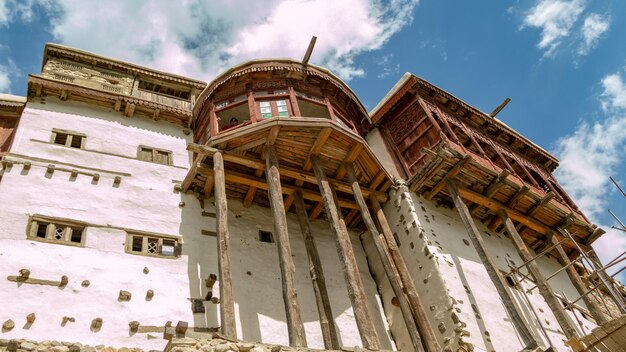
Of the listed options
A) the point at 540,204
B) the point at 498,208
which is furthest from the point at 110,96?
the point at 540,204

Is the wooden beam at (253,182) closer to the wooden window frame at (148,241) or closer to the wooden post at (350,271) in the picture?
the wooden post at (350,271)

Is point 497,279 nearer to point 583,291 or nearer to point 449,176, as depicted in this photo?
point 449,176

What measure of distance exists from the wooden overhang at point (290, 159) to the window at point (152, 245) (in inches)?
77.1

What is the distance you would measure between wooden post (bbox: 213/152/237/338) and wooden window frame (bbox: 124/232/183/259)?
1.72 metres

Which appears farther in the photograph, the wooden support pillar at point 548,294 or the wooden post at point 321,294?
the wooden support pillar at point 548,294

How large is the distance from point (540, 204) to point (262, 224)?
878 cm

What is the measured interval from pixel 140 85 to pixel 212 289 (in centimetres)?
924

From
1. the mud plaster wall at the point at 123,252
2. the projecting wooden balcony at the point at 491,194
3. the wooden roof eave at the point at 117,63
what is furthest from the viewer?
the wooden roof eave at the point at 117,63

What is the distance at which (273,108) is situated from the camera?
14.3 meters

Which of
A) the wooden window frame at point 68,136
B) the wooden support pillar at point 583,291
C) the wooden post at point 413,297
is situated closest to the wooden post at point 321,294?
the wooden post at point 413,297

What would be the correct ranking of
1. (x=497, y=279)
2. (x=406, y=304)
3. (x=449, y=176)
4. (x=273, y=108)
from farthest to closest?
(x=449, y=176) < (x=273, y=108) < (x=497, y=279) < (x=406, y=304)

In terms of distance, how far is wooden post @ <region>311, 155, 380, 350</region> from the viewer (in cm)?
938

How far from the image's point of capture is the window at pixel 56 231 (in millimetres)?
10789

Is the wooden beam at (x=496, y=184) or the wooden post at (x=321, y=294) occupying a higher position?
the wooden beam at (x=496, y=184)
